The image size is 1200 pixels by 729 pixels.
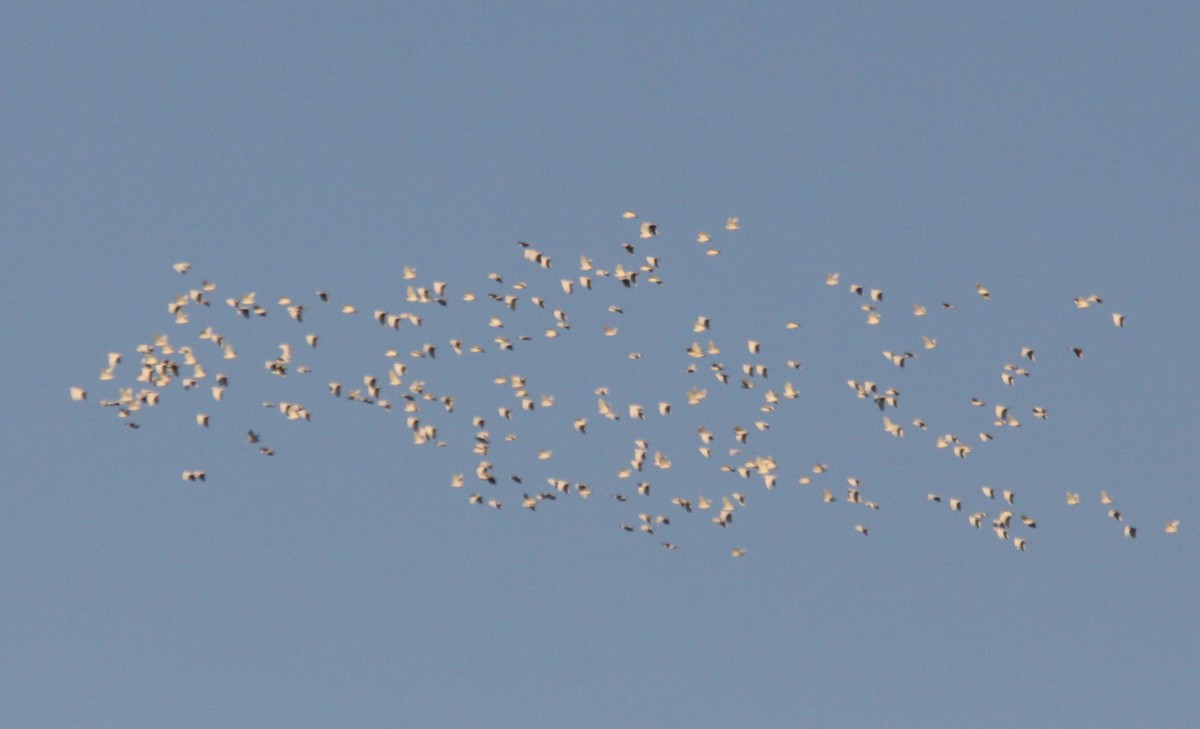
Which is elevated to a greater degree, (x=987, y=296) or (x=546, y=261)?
(x=546, y=261)

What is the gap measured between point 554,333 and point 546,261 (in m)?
4.19

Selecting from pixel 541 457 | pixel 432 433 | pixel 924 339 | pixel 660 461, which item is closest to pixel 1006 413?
pixel 924 339

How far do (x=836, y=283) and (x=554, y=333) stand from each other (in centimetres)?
1340

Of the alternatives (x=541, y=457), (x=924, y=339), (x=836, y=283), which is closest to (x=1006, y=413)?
(x=924, y=339)

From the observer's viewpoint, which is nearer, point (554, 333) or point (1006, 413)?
point (554, 333)

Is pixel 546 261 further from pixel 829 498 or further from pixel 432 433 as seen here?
pixel 829 498

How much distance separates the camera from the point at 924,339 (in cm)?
8038

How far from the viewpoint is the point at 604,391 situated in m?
81.9

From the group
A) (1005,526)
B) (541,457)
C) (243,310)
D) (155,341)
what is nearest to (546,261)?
(541,457)

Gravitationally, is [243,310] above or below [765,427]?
above

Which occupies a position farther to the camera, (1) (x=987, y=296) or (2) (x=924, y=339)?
(2) (x=924, y=339)

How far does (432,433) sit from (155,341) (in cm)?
1467

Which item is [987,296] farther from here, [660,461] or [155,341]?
[155,341]

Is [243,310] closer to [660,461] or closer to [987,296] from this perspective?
[660,461]
